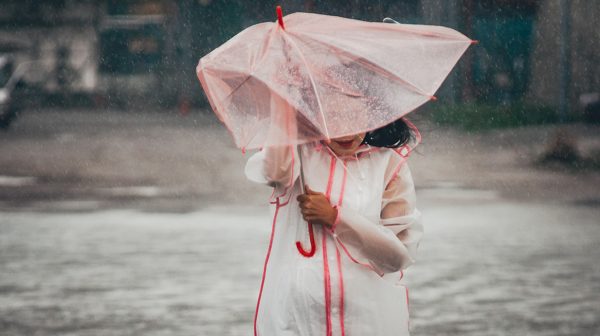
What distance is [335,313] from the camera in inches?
127

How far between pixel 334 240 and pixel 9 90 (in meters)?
25.9

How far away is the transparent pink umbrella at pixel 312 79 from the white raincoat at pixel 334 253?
69mm

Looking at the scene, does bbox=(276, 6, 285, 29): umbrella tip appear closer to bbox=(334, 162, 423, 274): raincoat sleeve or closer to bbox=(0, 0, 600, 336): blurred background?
bbox=(334, 162, 423, 274): raincoat sleeve

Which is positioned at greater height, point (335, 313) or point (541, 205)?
point (335, 313)

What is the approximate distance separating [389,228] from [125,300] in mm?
4435

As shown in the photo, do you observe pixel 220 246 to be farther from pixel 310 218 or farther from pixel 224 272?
pixel 310 218

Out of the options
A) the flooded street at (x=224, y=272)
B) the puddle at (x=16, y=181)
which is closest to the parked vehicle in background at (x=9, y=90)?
the puddle at (x=16, y=181)

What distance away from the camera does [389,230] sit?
10.8 feet

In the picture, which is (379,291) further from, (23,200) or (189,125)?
(189,125)

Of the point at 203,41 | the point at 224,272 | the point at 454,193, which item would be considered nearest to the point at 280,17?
the point at 224,272

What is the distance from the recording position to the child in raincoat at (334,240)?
10.4 ft

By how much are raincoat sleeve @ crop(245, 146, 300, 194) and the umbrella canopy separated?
0.18ft

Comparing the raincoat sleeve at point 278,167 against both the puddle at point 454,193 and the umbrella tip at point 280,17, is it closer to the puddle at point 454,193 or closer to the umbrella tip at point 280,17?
the umbrella tip at point 280,17

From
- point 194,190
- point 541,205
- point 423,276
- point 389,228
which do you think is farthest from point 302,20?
point 194,190
